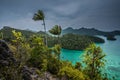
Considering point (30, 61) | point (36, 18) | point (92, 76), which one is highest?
point (36, 18)

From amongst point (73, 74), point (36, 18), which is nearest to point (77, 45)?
point (36, 18)

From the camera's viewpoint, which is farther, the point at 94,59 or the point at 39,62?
the point at 39,62

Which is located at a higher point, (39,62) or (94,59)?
(94,59)

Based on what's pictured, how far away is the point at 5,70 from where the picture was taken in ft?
106

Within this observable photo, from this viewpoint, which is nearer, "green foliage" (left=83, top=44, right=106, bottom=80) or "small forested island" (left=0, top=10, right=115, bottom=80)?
"small forested island" (left=0, top=10, right=115, bottom=80)

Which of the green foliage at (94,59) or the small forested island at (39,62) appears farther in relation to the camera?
the green foliage at (94,59)

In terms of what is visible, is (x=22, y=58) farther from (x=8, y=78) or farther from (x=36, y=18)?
(x=36, y=18)

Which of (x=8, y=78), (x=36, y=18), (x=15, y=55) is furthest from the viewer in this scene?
(x=36, y=18)

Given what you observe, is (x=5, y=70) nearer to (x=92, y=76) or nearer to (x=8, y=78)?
(x=8, y=78)

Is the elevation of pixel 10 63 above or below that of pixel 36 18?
below

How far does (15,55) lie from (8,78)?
788 centimetres

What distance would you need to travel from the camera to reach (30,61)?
5428 centimetres

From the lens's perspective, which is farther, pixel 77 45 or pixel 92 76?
pixel 77 45

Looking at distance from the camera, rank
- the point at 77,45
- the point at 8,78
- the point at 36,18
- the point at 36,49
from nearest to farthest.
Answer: the point at 8,78 → the point at 36,49 → the point at 36,18 → the point at 77,45
